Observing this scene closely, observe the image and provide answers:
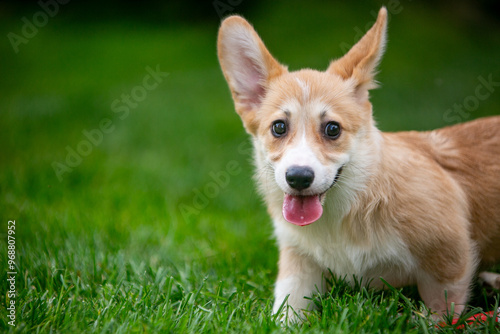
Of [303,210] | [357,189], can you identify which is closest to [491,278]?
[357,189]

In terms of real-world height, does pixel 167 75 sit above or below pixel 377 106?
above

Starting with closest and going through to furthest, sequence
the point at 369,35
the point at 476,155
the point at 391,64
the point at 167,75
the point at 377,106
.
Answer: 1. the point at 369,35
2. the point at 476,155
3. the point at 377,106
4. the point at 391,64
5. the point at 167,75

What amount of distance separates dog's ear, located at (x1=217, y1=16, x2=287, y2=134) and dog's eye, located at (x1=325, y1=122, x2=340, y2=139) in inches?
20.9

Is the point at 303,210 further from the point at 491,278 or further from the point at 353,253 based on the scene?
the point at 491,278

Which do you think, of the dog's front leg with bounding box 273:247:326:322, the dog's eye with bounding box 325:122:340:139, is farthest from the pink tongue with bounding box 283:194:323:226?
the dog's front leg with bounding box 273:247:326:322

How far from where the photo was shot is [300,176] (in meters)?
2.62

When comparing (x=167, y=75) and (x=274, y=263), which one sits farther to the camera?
(x=167, y=75)

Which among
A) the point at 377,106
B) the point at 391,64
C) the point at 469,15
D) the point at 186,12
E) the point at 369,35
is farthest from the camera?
the point at 186,12

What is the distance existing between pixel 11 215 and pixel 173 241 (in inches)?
57.9

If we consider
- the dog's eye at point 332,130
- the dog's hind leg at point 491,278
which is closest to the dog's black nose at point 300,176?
the dog's eye at point 332,130

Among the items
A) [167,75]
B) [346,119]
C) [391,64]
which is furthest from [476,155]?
[167,75]

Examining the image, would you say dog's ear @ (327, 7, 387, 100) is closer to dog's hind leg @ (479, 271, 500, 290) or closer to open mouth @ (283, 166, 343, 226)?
open mouth @ (283, 166, 343, 226)

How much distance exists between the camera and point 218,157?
637 cm

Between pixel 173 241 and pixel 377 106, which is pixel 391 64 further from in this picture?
pixel 173 241
